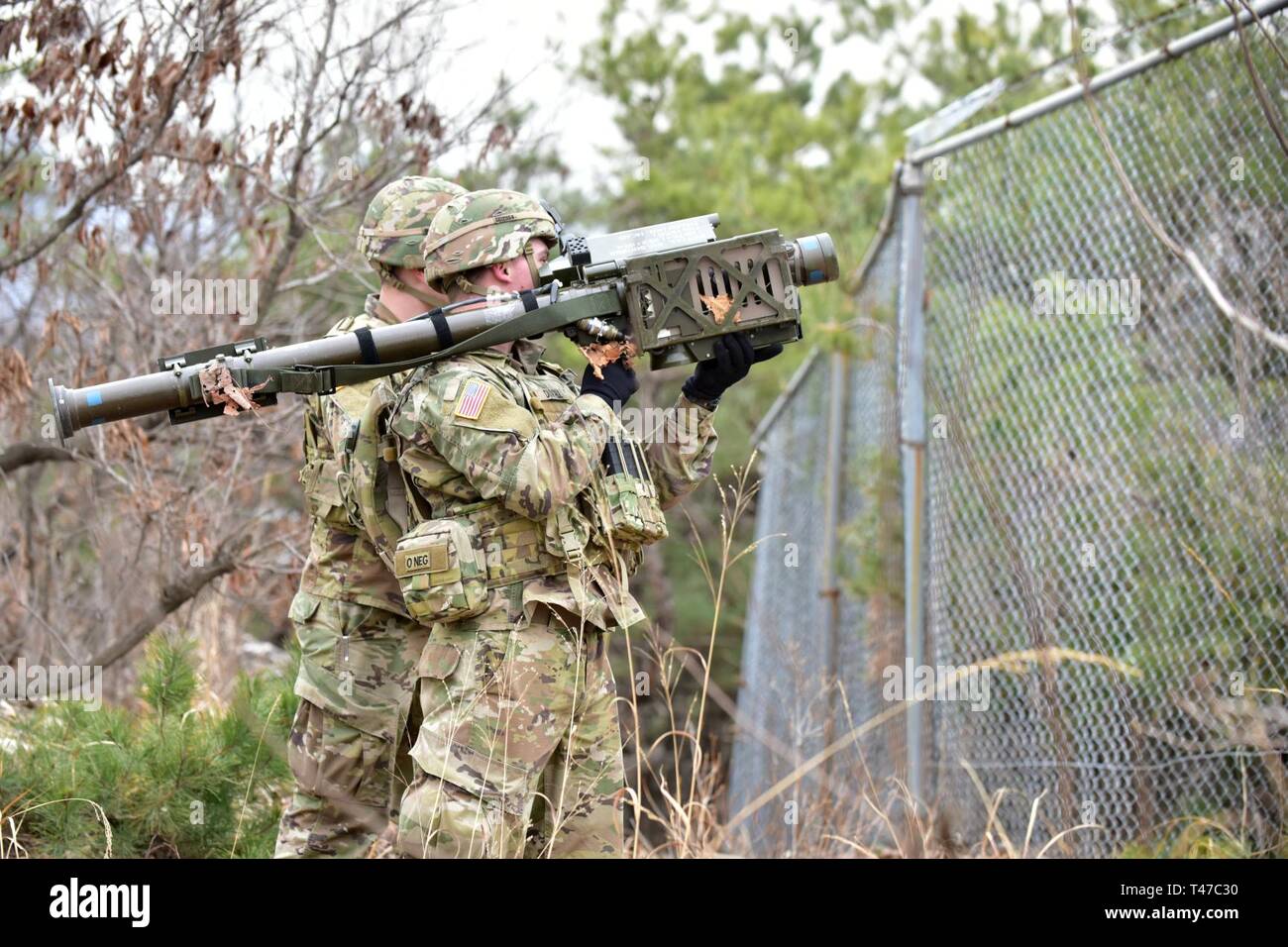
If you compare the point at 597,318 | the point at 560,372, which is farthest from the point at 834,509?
the point at 597,318

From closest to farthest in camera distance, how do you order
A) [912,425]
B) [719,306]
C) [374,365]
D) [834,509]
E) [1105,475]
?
1. [374,365]
2. [719,306]
3. [1105,475]
4. [912,425]
5. [834,509]

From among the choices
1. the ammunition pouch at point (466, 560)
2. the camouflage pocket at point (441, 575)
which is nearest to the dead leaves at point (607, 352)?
the ammunition pouch at point (466, 560)

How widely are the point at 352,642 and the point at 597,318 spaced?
1212 millimetres

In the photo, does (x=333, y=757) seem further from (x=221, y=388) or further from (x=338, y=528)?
(x=221, y=388)

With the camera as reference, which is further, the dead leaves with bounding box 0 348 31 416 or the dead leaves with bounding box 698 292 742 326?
the dead leaves with bounding box 0 348 31 416

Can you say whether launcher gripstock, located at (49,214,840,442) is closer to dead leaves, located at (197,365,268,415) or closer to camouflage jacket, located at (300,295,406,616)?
dead leaves, located at (197,365,268,415)

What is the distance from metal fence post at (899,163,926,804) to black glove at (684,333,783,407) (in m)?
1.86

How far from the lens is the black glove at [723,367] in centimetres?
346

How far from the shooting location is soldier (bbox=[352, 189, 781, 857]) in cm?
316

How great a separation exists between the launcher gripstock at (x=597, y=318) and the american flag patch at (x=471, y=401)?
5.4 inches

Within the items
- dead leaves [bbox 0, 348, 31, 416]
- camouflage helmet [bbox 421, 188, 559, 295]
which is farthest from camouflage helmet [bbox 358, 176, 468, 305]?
dead leaves [bbox 0, 348, 31, 416]

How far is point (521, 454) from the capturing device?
315 cm
